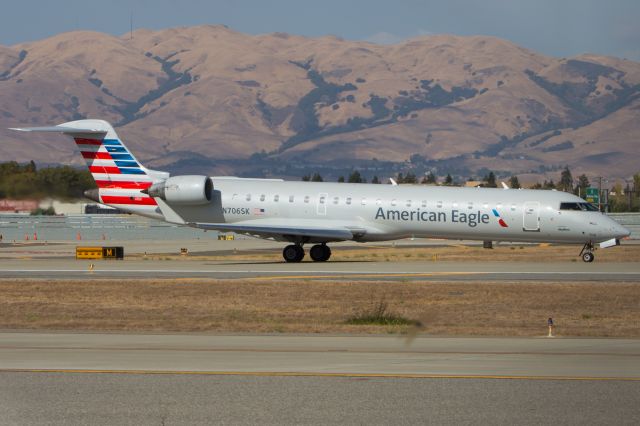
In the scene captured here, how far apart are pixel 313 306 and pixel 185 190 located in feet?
61.8

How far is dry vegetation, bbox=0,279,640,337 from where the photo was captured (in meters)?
23.9

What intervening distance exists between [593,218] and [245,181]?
584 inches

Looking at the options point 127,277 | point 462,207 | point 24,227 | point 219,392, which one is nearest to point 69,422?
point 219,392

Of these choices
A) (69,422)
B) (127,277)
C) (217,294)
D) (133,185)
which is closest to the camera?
(69,422)

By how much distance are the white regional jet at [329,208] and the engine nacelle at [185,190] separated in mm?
42

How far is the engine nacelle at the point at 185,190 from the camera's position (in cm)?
4591

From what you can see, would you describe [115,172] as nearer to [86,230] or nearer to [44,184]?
[44,184]

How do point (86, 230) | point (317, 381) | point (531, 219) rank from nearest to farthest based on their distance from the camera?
1. point (317, 381)
2. point (531, 219)
3. point (86, 230)

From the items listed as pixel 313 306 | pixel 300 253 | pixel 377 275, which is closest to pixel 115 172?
pixel 300 253

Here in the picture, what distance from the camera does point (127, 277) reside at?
120 ft

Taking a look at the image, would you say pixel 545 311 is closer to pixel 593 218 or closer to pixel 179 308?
pixel 179 308

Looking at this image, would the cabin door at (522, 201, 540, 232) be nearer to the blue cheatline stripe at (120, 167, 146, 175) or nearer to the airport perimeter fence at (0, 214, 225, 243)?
the blue cheatline stripe at (120, 167, 146, 175)

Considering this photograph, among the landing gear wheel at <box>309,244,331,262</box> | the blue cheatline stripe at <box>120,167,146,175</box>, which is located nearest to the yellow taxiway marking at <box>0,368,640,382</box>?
the landing gear wheel at <box>309,244,331,262</box>

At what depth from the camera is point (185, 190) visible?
4609 cm
